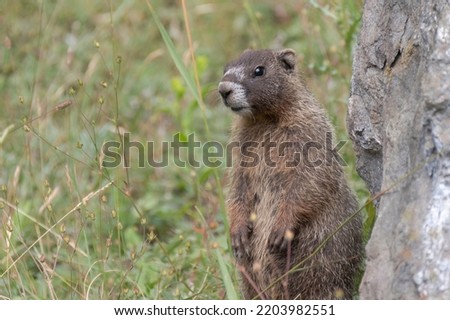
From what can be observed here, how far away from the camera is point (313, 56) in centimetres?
739

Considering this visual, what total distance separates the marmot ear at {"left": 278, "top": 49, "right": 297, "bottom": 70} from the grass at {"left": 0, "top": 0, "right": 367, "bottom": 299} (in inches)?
20.2

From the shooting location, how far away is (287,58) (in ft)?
17.0

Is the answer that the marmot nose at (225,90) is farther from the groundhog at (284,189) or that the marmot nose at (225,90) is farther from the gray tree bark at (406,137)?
the gray tree bark at (406,137)

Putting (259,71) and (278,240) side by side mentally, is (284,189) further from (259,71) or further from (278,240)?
(259,71)

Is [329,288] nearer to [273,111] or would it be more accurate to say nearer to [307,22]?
[273,111]

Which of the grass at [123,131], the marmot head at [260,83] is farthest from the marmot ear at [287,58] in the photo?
the grass at [123,131]

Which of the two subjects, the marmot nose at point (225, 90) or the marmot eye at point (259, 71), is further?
the marmot eye at point (259, 71)

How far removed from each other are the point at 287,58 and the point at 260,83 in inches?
12.7

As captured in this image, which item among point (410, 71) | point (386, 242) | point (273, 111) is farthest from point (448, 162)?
point (273, 111)

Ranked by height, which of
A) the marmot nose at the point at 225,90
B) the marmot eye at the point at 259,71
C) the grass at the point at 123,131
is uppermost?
the marmot eye at the point at 259,71

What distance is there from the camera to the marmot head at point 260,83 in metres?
4.84

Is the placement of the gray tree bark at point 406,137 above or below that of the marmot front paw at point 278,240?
above

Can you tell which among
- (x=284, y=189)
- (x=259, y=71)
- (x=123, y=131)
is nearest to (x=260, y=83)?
(x=259, y=71)

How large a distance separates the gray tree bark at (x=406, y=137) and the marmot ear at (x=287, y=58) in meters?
0.89
